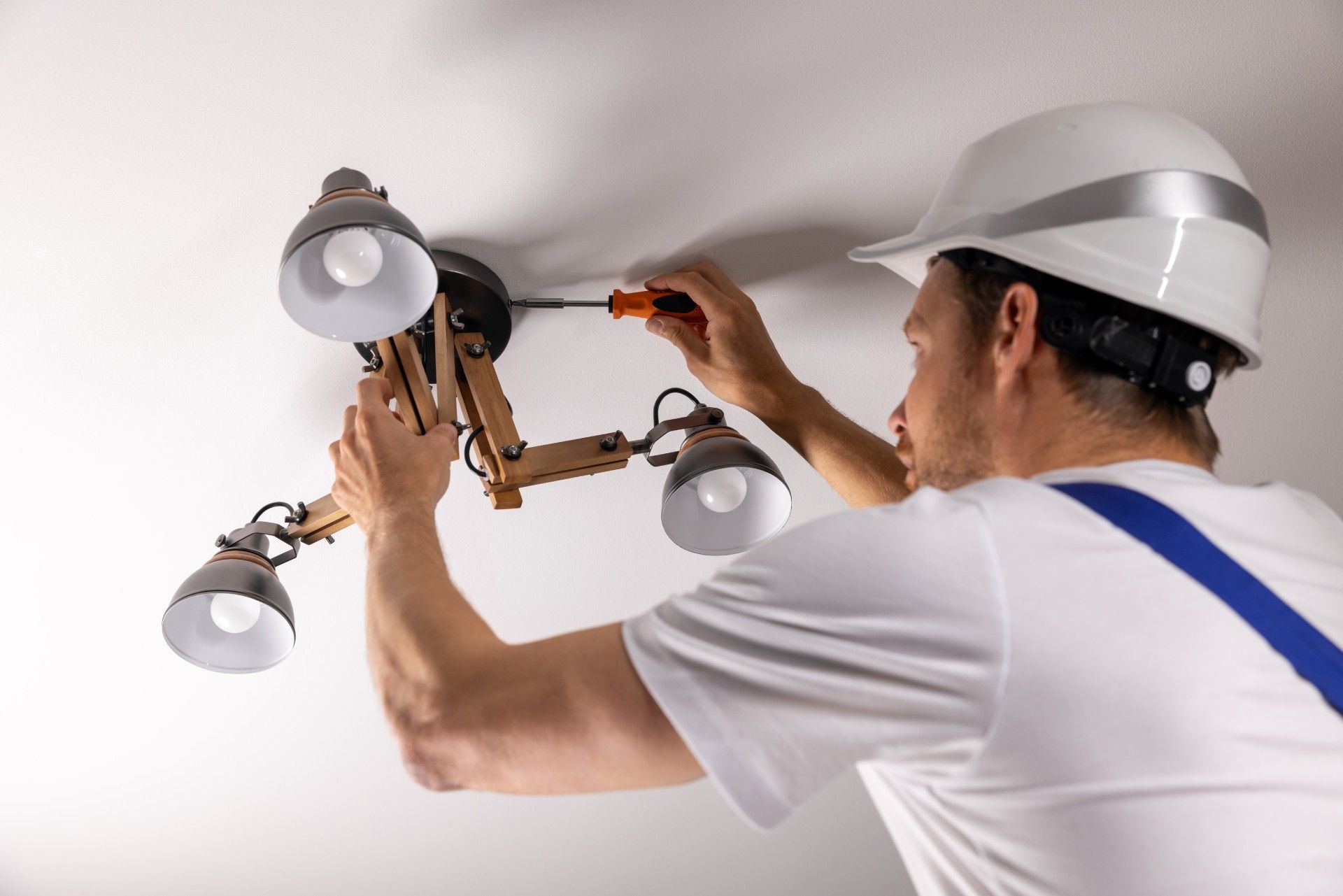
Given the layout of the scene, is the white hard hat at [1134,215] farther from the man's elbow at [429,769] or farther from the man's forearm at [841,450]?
the man's elbow at [429,769]

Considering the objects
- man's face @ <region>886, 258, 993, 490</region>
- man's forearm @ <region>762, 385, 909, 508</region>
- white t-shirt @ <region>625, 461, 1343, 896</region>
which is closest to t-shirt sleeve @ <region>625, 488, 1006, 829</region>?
white t-shirt @ <region>625, 461, 1343, 896</region>

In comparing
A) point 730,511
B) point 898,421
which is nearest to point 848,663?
point 898,421

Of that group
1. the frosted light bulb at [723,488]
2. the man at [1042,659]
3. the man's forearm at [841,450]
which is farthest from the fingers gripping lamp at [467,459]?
the man at [1042,659]

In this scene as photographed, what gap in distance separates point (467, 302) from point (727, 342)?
0.38 metres

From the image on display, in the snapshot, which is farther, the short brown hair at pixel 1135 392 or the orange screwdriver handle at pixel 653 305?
the orange screwdriver handle at pixel 653 305

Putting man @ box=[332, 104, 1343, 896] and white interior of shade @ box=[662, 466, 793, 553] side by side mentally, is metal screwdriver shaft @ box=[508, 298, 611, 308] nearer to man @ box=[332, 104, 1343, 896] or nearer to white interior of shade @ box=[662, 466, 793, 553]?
white interior of shade @ box=[662, 466, 793, 553]

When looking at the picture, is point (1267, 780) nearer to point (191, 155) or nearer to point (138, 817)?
point (191, 155)

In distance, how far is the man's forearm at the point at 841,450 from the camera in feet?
5.20

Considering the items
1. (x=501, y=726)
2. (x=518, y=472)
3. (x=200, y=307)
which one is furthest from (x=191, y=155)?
(x=501, y=726)

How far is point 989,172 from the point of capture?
1179 mm

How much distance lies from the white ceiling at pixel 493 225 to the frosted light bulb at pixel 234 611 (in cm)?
34

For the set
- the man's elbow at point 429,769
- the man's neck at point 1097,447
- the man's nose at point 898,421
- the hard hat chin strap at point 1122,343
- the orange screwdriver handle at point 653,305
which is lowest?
the man's elbow at point 429,769

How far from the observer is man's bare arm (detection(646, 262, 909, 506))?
5.07ft

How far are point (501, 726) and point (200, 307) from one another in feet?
2.96
